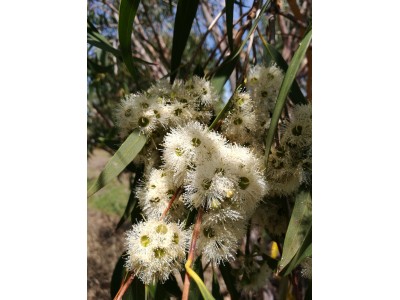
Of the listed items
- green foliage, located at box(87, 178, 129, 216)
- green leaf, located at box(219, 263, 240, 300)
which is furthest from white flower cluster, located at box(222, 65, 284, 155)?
green foliage, located at box(87, 178, 129, 216)

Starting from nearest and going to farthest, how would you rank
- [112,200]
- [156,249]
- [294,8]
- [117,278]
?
[156,249]
[117,278]
[294,8]
[112,200]

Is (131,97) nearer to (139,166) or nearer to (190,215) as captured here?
(139,166)

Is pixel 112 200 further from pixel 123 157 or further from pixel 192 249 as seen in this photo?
pixel 192 249

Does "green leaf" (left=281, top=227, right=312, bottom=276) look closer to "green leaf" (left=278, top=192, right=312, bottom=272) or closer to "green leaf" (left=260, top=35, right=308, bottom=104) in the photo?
"green leaf" (left=278, top=192, right=312, bottom=272)

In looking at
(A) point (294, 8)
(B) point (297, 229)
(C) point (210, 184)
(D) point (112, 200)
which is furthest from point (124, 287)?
(D) point (112, 200)
